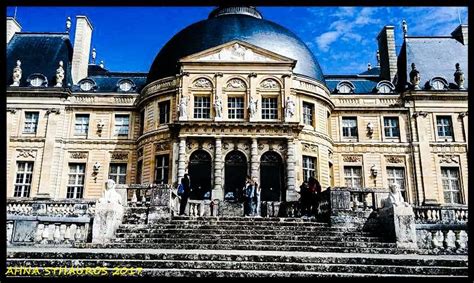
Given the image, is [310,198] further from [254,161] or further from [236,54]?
[236,54]

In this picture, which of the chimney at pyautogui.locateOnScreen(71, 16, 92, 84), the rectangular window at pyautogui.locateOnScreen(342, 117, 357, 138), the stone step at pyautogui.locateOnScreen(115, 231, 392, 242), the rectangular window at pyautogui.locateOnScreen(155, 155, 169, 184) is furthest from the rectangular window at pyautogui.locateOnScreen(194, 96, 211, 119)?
the stone step at pyautogui.locateOnScreen(115, 231, 392, 242)

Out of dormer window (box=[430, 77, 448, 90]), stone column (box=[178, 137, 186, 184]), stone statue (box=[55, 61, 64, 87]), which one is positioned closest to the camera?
stone column (box=[178, 137, 186, 184])

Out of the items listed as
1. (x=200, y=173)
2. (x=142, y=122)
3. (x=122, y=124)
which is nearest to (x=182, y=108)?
(x=200, y=173)

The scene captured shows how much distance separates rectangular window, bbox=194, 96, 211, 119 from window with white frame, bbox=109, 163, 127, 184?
246 inches

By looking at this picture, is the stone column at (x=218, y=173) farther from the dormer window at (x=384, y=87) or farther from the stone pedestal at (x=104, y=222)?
the dormer window at (x=384, y=87)

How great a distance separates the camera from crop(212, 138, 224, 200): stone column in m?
22.2

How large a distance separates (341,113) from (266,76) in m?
6.23

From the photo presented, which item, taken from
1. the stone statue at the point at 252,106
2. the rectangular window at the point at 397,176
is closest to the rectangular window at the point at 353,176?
the rectangular window at the point at 397,176

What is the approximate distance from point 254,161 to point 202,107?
459cm

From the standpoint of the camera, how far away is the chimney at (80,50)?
29531 mm

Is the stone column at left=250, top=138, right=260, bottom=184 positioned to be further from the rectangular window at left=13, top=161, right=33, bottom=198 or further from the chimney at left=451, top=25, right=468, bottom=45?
the chimney at left=451, top=25, right=468, bottom=45

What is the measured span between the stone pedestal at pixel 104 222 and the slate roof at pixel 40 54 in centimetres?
1913

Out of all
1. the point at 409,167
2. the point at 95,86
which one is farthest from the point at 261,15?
the point at 409,167

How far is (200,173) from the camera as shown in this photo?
2319 cm
